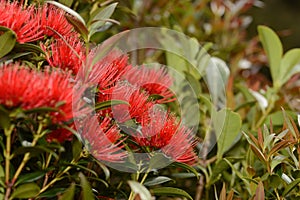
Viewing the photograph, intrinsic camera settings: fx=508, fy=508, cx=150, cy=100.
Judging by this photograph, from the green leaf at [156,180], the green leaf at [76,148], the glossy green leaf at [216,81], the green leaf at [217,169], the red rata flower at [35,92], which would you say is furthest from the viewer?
the glossy green leaf at [216,81]

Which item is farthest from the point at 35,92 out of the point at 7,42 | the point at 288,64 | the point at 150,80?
the point at 288,64

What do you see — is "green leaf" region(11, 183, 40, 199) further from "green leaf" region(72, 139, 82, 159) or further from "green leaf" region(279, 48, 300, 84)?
"green leaf" region(279, 48, 300, 84)

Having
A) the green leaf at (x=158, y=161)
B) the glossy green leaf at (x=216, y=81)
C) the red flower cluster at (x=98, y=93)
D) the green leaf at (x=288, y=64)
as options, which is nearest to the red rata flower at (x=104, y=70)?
the red flower cluster at (x=98, y=93)

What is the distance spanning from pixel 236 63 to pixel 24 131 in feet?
3.24

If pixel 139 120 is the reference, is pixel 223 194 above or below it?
below

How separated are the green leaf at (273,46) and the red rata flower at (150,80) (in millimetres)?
370

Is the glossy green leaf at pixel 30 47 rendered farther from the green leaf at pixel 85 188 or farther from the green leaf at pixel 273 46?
the green leaf at pixel 273 46

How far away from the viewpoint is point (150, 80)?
29.8 inches

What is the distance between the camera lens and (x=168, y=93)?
2.67ft

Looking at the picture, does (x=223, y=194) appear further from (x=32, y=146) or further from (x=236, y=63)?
(x=236, y=63)

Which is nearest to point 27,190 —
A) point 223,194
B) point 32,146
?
point 32,146

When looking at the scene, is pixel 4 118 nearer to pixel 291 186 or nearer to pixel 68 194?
pixel 68 194

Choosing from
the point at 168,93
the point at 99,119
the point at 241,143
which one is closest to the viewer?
the point at 99,119

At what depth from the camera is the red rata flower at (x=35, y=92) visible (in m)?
0.52
